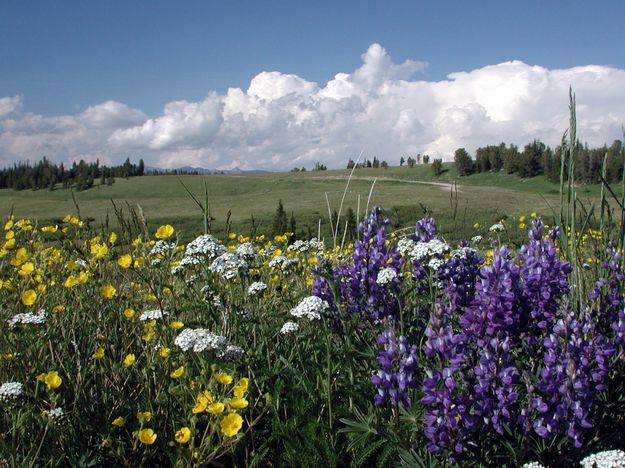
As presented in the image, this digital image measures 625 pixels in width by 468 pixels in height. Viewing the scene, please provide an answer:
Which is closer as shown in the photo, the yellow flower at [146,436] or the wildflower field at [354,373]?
the wildflower field at [354,373]

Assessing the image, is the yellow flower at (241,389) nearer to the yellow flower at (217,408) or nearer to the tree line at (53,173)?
the yellow flower at (217,408)

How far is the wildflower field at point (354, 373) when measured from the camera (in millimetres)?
2316

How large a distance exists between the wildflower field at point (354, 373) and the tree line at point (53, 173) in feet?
409

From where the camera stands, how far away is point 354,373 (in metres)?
3.24

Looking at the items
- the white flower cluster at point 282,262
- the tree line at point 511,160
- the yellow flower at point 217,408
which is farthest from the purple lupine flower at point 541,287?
the tree line at point 511,160

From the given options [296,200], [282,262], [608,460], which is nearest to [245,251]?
[282,262]

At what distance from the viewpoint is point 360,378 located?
10.5 ft

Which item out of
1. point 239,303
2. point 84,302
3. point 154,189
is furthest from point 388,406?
point 154,189

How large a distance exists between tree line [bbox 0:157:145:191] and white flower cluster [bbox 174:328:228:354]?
4949 inches

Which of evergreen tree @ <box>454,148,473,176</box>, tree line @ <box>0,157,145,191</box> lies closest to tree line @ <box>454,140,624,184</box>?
evergreen tree @ <box>454,148,473,176</box>

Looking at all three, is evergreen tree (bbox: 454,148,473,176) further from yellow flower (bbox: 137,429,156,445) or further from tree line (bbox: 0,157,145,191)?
yellow flower (bbox: 137,429,156,445)

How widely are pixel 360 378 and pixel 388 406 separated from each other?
0.37m

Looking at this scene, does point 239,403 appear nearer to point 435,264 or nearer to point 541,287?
point 435,264

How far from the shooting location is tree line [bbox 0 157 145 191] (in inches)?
5133
